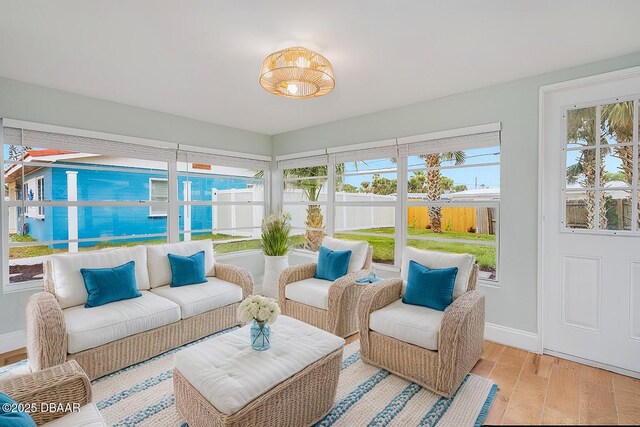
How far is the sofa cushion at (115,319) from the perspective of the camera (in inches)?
90.3

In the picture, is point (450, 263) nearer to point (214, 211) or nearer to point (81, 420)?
point (81, 420)

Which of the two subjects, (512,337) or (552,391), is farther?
(512,337)

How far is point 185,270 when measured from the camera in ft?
10.8

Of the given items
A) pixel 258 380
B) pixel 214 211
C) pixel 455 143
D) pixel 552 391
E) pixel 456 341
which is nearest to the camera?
pixel 258 380

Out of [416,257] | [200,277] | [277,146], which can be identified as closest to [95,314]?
[200,277]

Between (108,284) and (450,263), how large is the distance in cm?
299

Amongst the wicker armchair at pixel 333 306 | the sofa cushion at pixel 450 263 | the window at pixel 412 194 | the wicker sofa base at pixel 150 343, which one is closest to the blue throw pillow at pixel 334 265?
the wicker armchair at pixel 333 306

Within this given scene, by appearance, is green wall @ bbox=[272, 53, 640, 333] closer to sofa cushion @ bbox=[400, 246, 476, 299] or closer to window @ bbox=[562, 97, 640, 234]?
window @ bbox=[562, 97, 640, 234]

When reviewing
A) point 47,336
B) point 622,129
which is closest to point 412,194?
point 622,129

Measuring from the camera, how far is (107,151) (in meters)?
3.56

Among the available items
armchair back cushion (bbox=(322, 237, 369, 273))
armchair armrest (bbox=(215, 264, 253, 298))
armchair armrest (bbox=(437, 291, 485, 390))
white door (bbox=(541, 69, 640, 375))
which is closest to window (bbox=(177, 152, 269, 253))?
armchair armrest (bbox=(215, 264, 253, 298))

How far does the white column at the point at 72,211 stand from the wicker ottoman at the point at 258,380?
2.72 m

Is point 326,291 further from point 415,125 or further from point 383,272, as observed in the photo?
point 415,125

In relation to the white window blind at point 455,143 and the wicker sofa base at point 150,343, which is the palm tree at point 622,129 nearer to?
the white window blind at point 455,143
